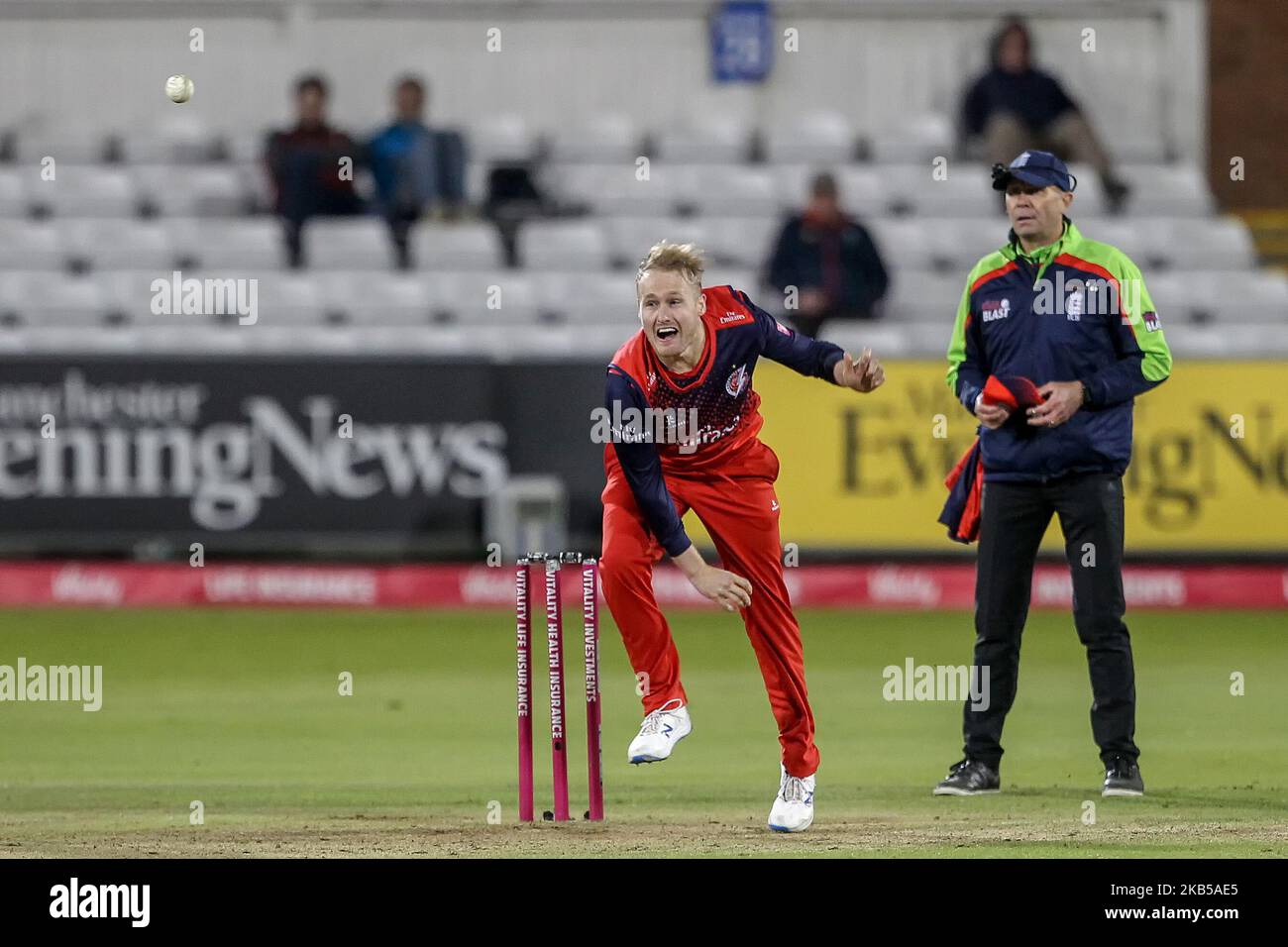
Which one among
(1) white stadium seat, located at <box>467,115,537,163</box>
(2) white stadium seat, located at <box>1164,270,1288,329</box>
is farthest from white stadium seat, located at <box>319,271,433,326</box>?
(2) white stadium seat, located at <box>1164,270,1288,329</box>

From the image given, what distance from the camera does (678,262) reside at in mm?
7723

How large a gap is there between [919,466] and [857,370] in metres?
8.95

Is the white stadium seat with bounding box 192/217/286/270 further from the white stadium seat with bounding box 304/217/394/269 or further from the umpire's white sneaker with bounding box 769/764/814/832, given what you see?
the umpire's white sneaker with bounding box 769/764/814/832

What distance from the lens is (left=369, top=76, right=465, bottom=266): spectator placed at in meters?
19.4

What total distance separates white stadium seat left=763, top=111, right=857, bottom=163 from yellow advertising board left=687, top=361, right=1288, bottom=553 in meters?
4.35

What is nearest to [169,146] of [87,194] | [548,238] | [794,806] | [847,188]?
[87,194]

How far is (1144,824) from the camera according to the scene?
8086 millimetres

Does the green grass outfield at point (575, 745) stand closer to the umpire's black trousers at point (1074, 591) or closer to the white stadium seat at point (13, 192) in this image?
the umpire's black trousers at point (1074, 591)

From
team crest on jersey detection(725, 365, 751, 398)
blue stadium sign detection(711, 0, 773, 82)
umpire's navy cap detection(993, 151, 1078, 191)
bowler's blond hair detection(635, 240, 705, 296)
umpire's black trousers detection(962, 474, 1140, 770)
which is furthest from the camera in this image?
blue stadium sign detection(711, 0, 773, 82)

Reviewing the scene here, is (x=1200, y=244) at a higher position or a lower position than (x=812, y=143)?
lower

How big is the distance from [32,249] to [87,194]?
923mm

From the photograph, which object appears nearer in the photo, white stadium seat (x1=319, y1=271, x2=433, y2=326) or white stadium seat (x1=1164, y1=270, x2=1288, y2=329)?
white stadium seat (x1=319, y1=271, x2=433, y2=326)

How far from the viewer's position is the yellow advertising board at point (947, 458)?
16469 mm

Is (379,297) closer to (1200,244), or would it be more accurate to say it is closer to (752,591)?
(1200,244)
